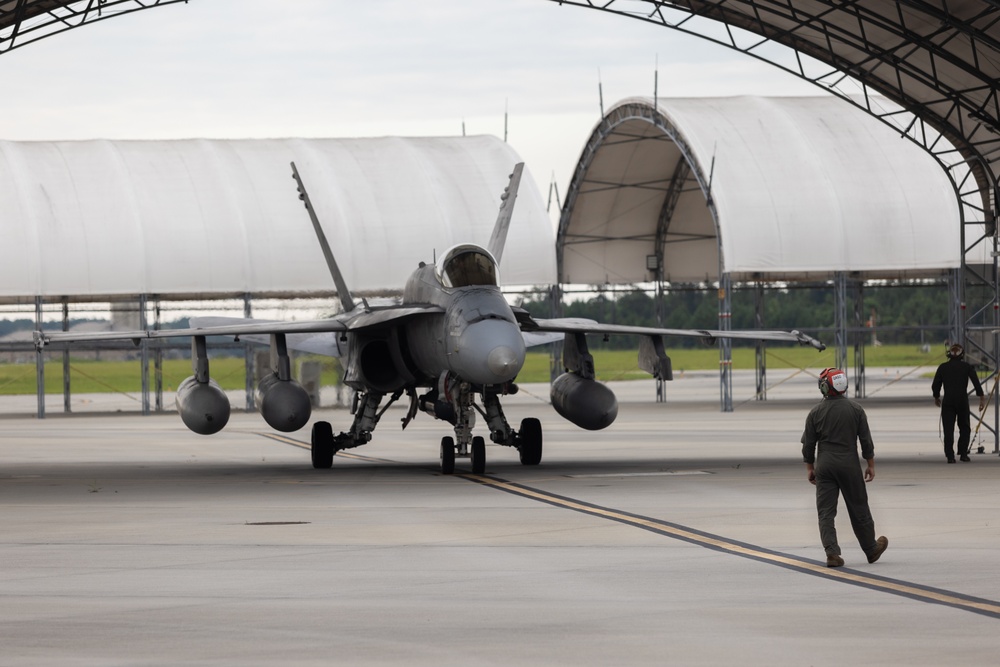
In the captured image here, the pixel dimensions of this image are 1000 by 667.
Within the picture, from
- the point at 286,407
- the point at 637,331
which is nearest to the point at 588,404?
the point at 637,331

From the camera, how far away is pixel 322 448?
21234mm

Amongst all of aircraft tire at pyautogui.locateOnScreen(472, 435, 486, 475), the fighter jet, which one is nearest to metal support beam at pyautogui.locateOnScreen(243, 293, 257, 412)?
the fighter jet

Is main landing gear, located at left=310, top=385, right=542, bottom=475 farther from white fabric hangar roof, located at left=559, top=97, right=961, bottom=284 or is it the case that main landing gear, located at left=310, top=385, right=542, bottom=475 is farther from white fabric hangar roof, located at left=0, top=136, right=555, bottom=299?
white fabric hangar roof, located at left=0, top=136, right=555, bottom=299

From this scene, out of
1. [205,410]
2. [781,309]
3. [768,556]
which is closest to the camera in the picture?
[768,556]

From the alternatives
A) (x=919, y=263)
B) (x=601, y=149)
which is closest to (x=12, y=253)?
(x=601, y=149)

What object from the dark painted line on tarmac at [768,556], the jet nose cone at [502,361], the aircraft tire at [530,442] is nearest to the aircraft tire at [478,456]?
the dark painted line on tarmac at [768,556]

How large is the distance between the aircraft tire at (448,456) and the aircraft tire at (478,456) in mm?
289

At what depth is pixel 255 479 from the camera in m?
19.5

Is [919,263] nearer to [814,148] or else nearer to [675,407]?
[814,148]

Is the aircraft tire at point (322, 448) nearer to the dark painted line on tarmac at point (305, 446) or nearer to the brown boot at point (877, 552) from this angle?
the dark painted line on tarmac at point (305, 446)

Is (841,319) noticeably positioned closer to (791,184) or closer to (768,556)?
(791,184)

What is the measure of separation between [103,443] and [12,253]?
13203 mm

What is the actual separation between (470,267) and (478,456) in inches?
97.4

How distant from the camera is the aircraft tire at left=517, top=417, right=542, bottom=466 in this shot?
20875 mm
